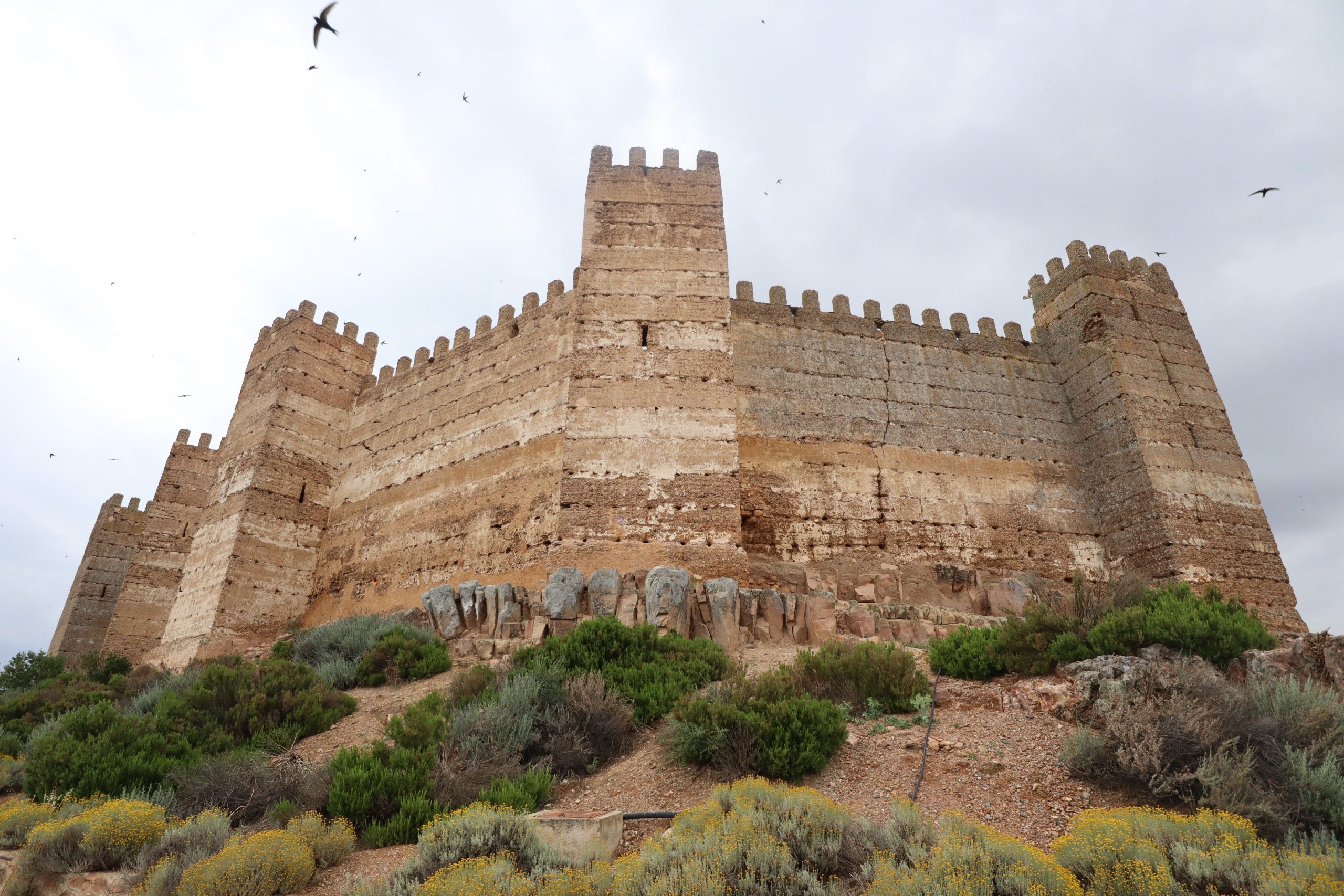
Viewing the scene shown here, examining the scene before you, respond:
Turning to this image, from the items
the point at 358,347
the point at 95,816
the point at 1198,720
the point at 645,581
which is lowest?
the point at 95,816

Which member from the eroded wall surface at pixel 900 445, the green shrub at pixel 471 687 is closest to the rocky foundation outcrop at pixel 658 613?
the green shrub at pixel 471 687

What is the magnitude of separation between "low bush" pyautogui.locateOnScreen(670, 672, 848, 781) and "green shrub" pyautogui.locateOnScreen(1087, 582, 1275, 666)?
256cm

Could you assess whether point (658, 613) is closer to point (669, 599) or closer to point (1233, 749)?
point (669, 599)

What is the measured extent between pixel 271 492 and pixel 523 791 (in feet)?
44.4

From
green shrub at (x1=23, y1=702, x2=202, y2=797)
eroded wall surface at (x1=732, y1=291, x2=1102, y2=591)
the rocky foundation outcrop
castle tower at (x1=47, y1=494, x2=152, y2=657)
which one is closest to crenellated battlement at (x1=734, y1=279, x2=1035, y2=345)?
eroded wall surface at (x1=732, y1=291, x2=1102, y2=591)

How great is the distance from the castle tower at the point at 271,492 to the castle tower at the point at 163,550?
1.47 metres

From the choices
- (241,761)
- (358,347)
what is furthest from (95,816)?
(358,347)

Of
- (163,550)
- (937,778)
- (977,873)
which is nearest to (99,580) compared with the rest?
(163,550)

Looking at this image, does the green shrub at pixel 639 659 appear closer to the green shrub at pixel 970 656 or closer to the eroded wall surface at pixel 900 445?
the green shrub at pixel 970 656

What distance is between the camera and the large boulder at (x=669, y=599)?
9.55 m

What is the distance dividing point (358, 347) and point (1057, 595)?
1691 cm

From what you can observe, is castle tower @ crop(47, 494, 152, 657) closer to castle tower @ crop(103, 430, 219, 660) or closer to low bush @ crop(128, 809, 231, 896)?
castle tower @ crop(103, 430, 219, 660)

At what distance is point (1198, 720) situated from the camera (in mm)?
4652

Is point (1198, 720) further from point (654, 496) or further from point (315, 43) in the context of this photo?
point (315, 43)
